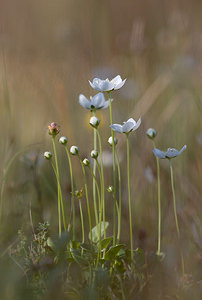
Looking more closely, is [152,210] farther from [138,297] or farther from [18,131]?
[18,131]

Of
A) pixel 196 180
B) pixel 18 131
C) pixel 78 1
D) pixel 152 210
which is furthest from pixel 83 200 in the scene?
pixel 78 1

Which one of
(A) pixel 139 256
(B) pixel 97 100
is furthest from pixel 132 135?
(A) pixel 139 256

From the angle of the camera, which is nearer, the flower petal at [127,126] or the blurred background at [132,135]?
the flower petal at [127,126]

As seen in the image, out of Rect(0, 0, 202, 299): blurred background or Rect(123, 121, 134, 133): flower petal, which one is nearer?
Rect(123, 121, 134, 133): flower petal

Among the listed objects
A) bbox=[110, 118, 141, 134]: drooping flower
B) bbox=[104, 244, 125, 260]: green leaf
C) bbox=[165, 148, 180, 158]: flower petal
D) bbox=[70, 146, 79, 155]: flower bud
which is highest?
bbox=[110, 118, 141, 134]: drooping flower

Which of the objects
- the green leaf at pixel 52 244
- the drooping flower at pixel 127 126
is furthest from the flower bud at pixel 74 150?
the green leaf at pixel 52 244

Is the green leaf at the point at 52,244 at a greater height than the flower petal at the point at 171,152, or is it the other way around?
the flower petal at the point at 171,152

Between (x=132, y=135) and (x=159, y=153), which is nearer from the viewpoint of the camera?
(x=159, y=153)

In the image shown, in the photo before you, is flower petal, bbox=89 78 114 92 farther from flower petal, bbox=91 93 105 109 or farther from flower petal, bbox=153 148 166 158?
flower petal, bbox=153 148 166 158

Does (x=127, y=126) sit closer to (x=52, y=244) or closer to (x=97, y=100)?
(x=97, y=100)

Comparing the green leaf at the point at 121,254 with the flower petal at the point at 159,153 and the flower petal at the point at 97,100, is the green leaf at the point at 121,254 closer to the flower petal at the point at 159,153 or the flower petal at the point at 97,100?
the flower petal at the point at 159,153

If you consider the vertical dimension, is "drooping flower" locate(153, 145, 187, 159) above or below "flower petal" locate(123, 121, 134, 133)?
below

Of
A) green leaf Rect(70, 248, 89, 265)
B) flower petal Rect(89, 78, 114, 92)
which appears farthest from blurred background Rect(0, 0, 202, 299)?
flower petal Rect(89, 78, 114, 92)
